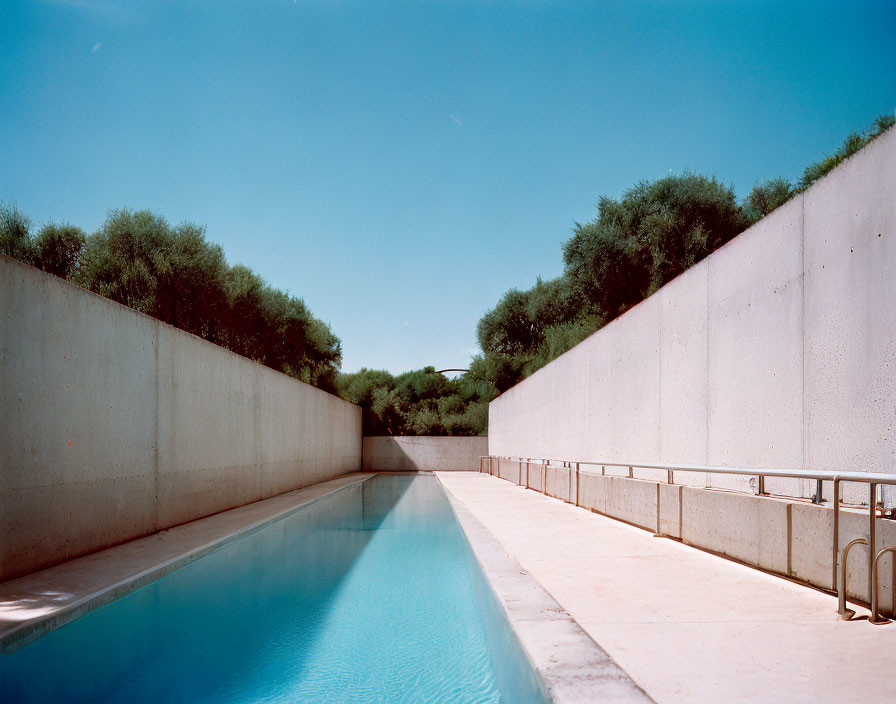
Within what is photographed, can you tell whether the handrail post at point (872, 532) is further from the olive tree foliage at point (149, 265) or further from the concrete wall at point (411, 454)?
the concrete wall at point (411, 454)

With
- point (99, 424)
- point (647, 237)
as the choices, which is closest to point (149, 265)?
point (99, 424)

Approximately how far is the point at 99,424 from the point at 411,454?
21.1 metres

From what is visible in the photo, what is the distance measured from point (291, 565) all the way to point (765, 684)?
4.99 metres

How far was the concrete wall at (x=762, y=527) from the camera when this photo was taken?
136 inches

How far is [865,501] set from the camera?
4.18 metres

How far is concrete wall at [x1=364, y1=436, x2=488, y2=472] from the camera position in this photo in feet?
88.1

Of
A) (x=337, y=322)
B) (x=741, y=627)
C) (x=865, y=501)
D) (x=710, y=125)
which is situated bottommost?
(x=741, y=627)

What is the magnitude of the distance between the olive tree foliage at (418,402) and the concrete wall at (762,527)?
21277 millimetres

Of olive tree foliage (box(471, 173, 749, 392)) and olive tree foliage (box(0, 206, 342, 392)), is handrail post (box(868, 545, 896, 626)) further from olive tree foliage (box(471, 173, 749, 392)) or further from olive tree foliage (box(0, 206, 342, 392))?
olive tree foliage (box(0, 206, 342, 392))

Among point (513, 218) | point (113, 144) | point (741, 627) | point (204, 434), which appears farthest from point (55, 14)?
point (513, 218)

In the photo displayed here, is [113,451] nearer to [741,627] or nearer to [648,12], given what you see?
[741,627]

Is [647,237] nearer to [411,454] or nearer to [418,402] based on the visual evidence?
[411,454]

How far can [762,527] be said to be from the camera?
15.1ft

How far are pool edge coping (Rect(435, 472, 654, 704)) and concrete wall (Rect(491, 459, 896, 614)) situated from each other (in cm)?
169
